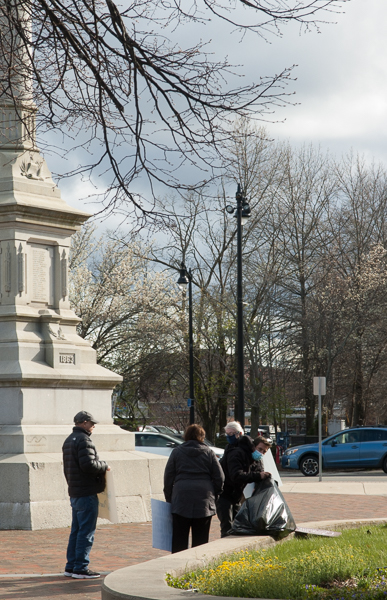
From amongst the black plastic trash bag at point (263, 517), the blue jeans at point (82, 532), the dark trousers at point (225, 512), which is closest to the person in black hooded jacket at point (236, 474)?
the dark trousers at point (225, 512)

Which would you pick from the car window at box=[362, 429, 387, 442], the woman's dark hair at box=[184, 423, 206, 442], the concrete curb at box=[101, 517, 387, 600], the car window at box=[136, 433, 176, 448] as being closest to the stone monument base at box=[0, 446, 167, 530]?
the woman's dark hair at box=[184, 423, 206, 442]

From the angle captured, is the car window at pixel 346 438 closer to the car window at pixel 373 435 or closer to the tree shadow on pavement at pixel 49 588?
the car window at pixel 373 435

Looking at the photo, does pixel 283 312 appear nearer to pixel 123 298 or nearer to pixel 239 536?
pixel 123 298

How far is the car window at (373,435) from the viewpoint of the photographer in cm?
2884

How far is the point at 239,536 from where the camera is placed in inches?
336

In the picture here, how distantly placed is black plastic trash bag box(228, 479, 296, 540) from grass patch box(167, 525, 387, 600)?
0.82 meters

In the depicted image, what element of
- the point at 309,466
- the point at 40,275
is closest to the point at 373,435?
the point at 309,466

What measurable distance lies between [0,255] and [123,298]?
2649 cm

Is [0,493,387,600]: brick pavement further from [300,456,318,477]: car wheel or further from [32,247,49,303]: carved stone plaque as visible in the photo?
[300,456,318,477]: car wheel

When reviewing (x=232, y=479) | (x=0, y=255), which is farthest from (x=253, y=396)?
(x=232, y=479)

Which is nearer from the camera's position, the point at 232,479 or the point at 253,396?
the point at 232,479

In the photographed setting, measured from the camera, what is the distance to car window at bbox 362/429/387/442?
28844mm

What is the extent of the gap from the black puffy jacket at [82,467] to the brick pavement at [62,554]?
0.86m

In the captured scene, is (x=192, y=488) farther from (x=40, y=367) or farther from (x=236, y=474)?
(x=40, y=367)
